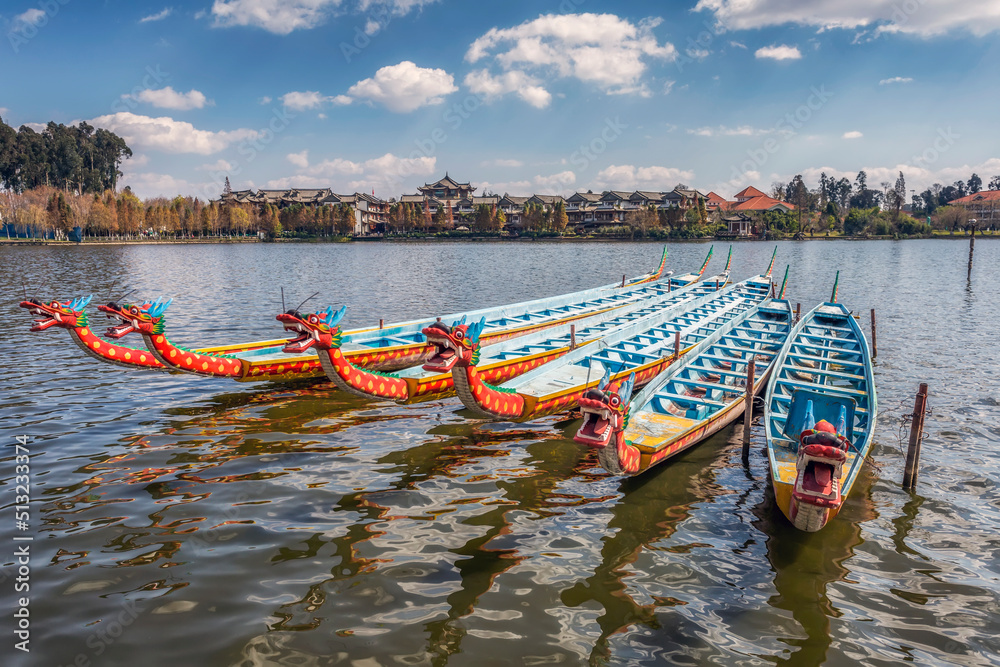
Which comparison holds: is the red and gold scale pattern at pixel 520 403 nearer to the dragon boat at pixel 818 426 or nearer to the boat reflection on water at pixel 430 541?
the boat reflection on water at pixel 430 541

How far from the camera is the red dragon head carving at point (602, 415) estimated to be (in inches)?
270

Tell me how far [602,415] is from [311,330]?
18.5 feet

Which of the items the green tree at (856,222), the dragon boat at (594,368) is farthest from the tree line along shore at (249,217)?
the dragon boat at (594,368)

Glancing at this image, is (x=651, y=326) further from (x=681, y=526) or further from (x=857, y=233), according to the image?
(x=857, y=233)

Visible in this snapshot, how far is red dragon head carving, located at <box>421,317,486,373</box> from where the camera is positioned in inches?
325

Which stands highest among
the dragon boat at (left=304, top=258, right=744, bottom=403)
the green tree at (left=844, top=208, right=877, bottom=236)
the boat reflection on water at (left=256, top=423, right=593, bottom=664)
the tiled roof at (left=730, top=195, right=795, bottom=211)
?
the tiled roof at (left=730, top=195, right=795, bottom=211)

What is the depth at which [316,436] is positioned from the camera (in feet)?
37.2

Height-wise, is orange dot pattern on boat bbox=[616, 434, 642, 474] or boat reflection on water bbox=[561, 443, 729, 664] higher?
orange dot pattern on boat bbox=[616, 434, 642, 474]

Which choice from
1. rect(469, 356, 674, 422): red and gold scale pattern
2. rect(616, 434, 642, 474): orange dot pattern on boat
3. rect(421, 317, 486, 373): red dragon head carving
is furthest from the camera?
rect(469, 356, 674, 422): red and gold scale pattern

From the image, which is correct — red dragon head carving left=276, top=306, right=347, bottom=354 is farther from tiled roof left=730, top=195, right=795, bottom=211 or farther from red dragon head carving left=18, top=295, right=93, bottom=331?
tiled roof left=730, top=195, right=795, bottom=211

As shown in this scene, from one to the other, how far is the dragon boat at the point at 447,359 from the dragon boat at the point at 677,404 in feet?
7.27

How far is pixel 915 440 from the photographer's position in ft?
29.0

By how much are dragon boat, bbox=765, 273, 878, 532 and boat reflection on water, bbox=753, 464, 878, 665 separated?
58cm

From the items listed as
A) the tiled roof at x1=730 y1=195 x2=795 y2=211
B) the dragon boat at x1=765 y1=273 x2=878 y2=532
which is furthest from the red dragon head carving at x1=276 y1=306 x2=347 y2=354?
the tiled roof at x1=730 y1=195 x2=795 y2=211
